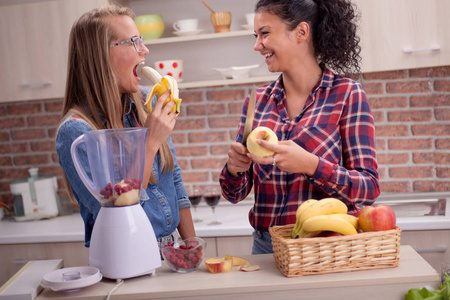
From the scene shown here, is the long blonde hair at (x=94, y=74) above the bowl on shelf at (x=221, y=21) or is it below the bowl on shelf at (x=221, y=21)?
below

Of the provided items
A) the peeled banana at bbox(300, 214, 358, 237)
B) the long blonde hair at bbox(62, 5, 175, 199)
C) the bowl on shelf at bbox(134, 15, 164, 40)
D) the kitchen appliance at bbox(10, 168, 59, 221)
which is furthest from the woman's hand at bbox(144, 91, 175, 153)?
the kitchen appliance at bbox(10, 168, 59, 221)

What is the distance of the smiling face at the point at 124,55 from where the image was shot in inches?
66.1

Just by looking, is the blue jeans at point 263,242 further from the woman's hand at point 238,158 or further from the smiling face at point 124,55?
the smiling face at point 124,55

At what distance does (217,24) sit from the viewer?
8.82 feet

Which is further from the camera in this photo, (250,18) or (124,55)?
(250,18)

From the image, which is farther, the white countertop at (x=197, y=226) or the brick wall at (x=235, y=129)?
the brick wall at (x=235, y=129)

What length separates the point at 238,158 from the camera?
1519 mm

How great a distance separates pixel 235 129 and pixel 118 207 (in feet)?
5.72

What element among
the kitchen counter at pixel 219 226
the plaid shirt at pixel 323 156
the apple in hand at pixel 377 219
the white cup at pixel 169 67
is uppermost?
the white cup at pixel 169 67

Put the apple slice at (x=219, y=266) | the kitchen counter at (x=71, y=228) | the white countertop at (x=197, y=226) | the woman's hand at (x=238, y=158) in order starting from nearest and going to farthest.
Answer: the apple slice at (x=219, y=266) → the woman's hand at (x=238, y=158) → the white countertop at (x=197, y=226) → the kitchen counter at (x=71, y=228)

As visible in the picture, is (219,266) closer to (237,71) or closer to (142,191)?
(142,191)

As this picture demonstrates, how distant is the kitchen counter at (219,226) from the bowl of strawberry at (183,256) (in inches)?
41.3

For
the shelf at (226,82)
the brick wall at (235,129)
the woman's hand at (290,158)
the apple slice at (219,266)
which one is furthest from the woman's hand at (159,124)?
the brick wall at (235,129)

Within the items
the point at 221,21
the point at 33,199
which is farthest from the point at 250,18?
the point at 33,199
